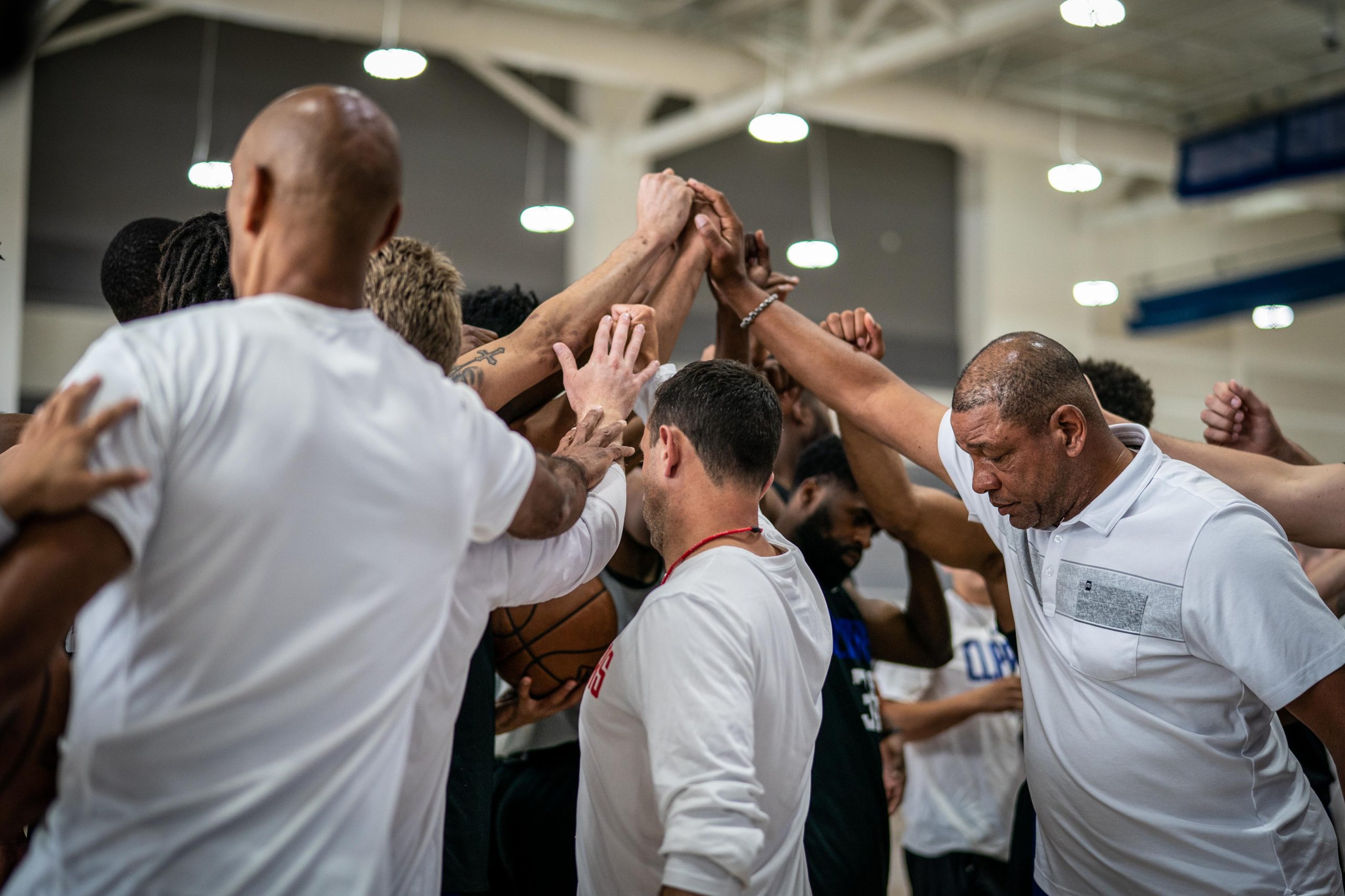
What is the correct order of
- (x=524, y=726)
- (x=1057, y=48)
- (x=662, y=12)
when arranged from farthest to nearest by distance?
(x=1057, y=48) → (x=662, y=12) → (x=524, y=726)

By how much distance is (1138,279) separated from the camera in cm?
1628

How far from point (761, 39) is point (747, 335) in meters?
10.4

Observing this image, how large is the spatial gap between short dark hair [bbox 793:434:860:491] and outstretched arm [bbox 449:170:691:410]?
983mm

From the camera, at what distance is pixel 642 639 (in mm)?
2176

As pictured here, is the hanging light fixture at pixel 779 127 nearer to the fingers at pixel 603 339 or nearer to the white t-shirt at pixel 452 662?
the fingers at pixel 603 339

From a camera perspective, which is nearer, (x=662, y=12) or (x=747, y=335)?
(x=747, y=335)

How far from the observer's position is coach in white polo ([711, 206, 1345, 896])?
2441mm

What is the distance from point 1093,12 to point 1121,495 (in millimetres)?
6095

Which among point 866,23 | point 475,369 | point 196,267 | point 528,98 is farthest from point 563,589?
point 528,98

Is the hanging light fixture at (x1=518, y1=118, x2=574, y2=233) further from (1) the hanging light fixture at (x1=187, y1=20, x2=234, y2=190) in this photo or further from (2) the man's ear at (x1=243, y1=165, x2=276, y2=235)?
(2) the man's ear at (x1=243, y1=165, x2=276, y2=235)

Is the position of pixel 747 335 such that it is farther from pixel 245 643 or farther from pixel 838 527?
pixel 245 643

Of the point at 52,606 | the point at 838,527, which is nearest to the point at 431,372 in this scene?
the point at 52,606

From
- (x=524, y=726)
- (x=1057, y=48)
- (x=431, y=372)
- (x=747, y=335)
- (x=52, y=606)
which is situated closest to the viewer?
(x=52, y=606)

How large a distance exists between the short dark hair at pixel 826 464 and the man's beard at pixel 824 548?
12 centimetres
